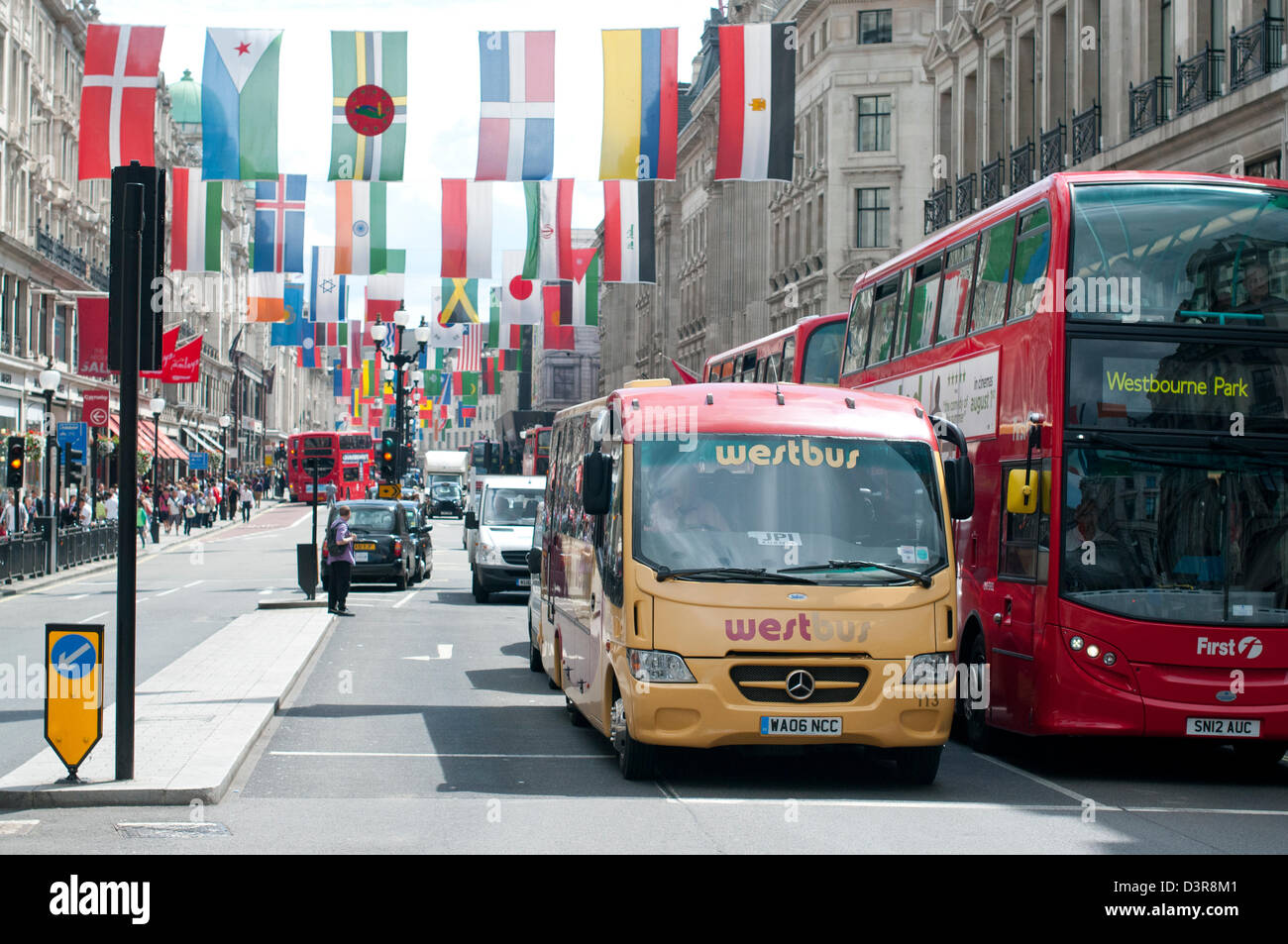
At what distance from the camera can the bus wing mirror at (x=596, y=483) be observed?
11.8m

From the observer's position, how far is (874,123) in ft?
184

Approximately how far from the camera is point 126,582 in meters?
10.5

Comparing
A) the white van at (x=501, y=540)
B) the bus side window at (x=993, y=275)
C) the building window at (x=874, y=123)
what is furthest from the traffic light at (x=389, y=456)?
the bus side window at (x=993, y=275)

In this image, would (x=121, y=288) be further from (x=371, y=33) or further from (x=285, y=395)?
(x=285, y=395)

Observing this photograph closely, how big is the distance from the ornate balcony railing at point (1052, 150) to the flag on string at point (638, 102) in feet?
32.7

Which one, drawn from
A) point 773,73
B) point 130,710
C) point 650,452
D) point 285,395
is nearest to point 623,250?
point 773,73

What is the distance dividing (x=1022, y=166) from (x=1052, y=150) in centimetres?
165

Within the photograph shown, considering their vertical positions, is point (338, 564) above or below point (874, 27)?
below

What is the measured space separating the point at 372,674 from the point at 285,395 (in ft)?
477

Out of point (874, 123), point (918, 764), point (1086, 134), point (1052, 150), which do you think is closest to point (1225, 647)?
point (918, 764)

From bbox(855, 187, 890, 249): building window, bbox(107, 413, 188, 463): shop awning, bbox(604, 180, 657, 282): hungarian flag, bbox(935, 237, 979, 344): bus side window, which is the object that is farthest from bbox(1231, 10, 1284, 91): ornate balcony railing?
bbox(107, 413, 188, 463): shop awning

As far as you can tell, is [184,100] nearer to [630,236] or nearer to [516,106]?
[630,236]

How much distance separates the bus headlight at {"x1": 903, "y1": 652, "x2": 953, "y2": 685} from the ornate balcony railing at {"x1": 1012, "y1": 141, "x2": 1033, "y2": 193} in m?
21.9

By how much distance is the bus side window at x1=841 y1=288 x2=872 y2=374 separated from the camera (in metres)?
18.2
